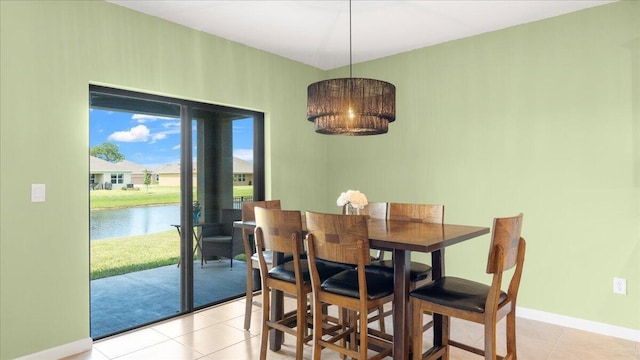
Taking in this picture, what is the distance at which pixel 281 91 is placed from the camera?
4438 mm

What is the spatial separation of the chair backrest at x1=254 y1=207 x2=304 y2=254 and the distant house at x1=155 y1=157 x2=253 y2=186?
4.59 feet

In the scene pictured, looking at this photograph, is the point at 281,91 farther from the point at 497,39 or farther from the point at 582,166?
the point at 582,166

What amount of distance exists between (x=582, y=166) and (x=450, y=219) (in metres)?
1.22

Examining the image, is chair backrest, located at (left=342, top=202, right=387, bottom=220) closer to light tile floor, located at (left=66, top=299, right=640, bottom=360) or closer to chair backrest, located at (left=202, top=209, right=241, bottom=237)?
light tile floor, located at (left=66, top=299, right=640, bottom=360)

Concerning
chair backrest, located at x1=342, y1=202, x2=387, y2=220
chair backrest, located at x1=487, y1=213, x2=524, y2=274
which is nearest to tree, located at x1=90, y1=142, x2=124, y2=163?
chair backrest, located at x1=342, y1=202, x2=387, y2=220

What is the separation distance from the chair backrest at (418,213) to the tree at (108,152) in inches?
90.0

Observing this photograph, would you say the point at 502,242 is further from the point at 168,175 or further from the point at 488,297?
the point at 168,175

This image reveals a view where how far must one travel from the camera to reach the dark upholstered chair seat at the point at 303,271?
2.49 meters

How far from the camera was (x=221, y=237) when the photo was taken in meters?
3.92

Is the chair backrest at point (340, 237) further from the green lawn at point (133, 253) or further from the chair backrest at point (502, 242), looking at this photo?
the green lawn at point (133, 253)

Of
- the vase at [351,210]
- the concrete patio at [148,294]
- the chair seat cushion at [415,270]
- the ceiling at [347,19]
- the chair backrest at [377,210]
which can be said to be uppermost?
the ceiling at [347,19]

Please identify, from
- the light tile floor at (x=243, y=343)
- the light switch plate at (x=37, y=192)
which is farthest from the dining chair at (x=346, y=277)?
the light switch plate at (x=37, y=192)

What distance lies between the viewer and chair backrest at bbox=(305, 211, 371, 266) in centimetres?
206

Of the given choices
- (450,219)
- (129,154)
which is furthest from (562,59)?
(129,154)
